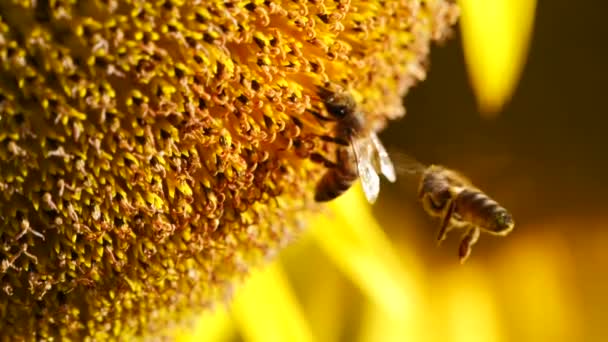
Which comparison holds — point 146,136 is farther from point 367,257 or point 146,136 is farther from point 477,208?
point 367,257

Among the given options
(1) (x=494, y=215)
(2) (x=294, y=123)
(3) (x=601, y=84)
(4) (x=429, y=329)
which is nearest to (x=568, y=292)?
(4) (x=429, y=329)

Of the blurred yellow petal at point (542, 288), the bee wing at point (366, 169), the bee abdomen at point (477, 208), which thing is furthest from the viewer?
the blurred yellow petal at point (542, 288)

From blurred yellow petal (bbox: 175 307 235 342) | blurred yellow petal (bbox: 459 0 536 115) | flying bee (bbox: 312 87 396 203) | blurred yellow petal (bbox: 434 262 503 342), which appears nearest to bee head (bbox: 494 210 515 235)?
flying bee (bbox: 312 87 396 203)

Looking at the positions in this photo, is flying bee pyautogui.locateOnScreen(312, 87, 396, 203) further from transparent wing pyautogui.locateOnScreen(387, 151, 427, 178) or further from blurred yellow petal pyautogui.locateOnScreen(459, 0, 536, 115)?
blurred yellow petal pyautogui.locateOnScreen(459, 0, 536, 115)

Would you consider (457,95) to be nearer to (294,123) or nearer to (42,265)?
(294,123)

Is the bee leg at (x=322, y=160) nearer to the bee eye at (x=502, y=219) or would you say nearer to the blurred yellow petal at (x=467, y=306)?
the bee eye at (x=502, y=219)

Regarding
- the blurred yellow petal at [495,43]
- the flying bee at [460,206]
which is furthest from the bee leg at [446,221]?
the blurred yellow petal at [495,43]

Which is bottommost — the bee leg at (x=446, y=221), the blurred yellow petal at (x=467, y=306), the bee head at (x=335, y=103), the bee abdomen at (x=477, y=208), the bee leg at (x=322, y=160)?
the blurred yellow petal at (x=467, y=306)
